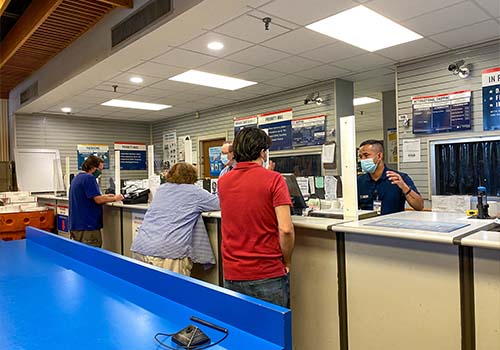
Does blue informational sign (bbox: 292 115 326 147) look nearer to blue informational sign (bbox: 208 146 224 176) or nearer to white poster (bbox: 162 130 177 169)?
blue informational sign (bbox: 208 146 224 176)

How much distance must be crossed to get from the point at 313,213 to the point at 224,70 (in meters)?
3.62

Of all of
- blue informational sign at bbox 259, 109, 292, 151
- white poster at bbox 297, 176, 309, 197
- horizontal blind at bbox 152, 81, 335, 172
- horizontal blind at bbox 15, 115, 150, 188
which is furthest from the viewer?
horizontal blind at bbox 15, 115, 150, 188

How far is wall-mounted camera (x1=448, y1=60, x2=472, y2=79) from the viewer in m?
5.15

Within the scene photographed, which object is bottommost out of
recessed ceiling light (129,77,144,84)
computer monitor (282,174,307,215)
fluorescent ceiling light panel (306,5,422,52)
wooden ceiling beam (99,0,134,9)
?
computer monitor (282,174,307,215)

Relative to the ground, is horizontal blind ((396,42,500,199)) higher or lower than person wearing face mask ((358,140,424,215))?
higher

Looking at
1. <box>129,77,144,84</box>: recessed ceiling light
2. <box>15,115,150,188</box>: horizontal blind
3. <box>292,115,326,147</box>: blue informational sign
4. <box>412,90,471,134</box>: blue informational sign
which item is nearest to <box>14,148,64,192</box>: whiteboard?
<box>15,115,150,188</box>: horizontal blind

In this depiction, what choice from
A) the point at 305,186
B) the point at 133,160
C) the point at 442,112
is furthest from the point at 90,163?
the point at 133,160

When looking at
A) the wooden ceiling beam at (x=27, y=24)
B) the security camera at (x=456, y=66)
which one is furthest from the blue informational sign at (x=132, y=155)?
the security camera at (x=456, y=66)

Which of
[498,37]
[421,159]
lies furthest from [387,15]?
[421,159]

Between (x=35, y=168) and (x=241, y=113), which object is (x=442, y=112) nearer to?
(x=241, y=113)

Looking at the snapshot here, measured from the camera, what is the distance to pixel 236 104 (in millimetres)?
8602

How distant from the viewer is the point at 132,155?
35.3 feet

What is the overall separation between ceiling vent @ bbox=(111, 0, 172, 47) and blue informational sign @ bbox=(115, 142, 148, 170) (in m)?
5.87

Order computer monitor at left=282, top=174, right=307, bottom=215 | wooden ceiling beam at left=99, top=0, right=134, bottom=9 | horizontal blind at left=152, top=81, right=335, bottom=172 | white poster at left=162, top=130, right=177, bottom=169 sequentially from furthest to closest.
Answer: white poster at left=162, top=130, right=177, bottom=169
horizontal blind at left=152, top=81, right=335, bottom=172
wooden ceiling beam at left=99, top=0, right=134, bottom=9
computer monitor at left=282, top=174, right=307, bottom=215
